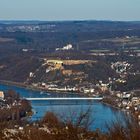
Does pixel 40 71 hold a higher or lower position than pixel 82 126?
lower

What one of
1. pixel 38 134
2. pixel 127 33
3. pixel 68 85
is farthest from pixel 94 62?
pixel 38 134

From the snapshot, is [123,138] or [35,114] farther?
[35,114]

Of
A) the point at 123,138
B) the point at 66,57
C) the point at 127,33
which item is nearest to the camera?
the point at 123,138

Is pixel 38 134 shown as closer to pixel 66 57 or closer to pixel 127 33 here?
pixel 66 57

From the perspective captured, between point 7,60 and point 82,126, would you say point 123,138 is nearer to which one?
point 82,126

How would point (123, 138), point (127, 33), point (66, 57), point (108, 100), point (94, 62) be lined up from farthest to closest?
1. point (127, 33)
2. point (66, 57)
3. point (94, 62)
4. point (108, 100)
5. point (123, 138)

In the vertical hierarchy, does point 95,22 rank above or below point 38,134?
below

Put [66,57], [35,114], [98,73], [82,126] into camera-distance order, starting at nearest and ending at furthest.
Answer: [82,126] < [35,114] < [98,73] < [66,57]

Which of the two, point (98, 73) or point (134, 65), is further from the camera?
point (134, 65)

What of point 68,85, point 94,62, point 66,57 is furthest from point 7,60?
point 68,85
